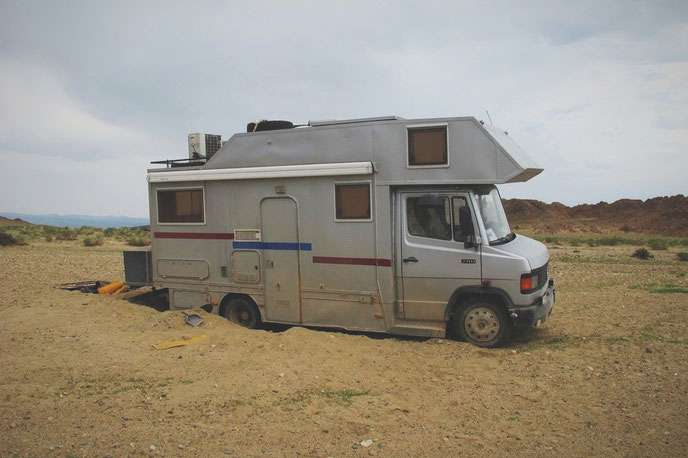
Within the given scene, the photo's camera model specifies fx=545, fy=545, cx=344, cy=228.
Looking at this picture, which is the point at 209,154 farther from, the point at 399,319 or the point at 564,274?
the point at 564,274

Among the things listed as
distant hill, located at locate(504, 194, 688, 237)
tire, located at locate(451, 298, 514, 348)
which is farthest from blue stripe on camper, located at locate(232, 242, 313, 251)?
distant hill, located at locate(504, 194, 688, 237)

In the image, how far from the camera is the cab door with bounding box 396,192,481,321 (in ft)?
25.6

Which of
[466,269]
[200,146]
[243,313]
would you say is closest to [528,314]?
[466,269]

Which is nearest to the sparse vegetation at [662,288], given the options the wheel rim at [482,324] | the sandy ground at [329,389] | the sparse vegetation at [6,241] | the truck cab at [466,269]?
the sandy ground at [329,389]

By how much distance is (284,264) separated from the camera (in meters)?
8.79

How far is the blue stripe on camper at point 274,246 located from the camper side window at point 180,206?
35.9 inches

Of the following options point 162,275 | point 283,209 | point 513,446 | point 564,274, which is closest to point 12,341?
point 162,275

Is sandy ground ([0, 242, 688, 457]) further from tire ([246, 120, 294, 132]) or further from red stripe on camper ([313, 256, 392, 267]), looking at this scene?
tire ([246, 120, 294, 132])

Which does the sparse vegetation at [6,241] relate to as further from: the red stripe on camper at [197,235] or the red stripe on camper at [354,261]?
the red stripe on camper at [354,261]

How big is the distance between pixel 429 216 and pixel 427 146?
1.02 m

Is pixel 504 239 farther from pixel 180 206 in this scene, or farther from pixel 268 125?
pixel 180 206

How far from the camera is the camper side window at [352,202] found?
8.20 meters

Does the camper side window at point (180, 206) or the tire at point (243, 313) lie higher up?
the camper side window at point (180, 206)

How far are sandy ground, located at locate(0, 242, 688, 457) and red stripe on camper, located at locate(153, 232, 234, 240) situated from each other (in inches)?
51.7
